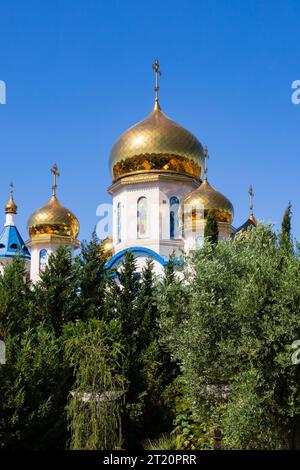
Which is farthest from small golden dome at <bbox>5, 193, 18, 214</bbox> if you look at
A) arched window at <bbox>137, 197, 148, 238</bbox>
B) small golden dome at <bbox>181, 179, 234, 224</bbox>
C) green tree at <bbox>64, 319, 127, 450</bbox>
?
green tree at <bbox>64, 319, 127, 450</bbox>

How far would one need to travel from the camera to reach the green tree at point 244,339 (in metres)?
11.0

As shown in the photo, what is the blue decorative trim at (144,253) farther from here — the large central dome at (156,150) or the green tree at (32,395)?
the green tree at (32,395)

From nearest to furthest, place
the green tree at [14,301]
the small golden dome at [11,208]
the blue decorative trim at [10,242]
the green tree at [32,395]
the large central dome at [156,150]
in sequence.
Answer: the green tree at [32,395]
the green tree at [14,301]
the large central dome at [156,150]
the blue decorative trim at [10,242]
the small golden dome at [11,208]

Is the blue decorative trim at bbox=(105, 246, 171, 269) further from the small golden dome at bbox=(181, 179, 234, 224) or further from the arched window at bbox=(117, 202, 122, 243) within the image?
the small golden dome at bbox=(181, 179, 234, 224)

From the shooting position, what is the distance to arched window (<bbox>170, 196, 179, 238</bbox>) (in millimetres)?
25031

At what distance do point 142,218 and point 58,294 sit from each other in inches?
380

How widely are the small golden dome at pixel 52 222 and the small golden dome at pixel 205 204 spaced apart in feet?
24.5

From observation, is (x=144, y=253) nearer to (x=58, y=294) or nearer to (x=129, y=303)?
(x=129, y=303)

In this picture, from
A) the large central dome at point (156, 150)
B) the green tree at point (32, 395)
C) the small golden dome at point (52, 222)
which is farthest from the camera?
the small golden dome at point (52, 222)

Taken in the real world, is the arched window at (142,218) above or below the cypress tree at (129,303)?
above

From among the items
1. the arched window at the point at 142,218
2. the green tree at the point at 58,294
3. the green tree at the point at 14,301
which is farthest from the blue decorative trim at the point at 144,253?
the green tree at the point at 14,301

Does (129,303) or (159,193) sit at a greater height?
(159,193)

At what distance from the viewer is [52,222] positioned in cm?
3014

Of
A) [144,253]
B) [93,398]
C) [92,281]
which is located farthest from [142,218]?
[93,398]
